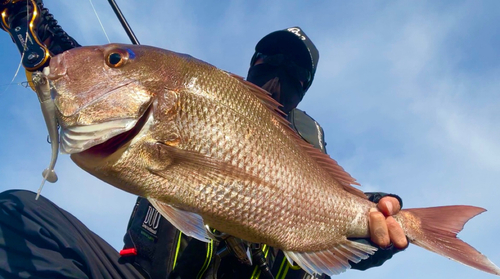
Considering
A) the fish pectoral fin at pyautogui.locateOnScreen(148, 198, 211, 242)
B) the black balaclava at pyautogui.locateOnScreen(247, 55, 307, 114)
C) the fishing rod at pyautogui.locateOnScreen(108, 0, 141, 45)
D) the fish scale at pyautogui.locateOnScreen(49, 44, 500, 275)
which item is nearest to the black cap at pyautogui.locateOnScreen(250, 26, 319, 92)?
the black balaclava at pyautogui.locateOnScreen(247, 55, 307, 114)

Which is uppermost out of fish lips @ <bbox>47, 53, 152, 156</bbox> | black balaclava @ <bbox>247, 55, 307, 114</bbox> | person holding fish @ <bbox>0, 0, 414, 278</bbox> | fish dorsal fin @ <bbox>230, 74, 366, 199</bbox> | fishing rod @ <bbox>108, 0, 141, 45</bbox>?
fishing rod @ <bbox>108, 0, 141, 45</bbox>

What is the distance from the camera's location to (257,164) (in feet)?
5.35

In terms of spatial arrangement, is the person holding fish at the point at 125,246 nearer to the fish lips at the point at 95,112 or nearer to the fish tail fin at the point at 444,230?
the fish tail fin at the point at 444,230

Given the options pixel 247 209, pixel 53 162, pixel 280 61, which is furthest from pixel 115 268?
pixel 280 61

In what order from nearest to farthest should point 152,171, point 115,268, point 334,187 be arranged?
1. point 152,171
2. point 334,187
3. point 115,268

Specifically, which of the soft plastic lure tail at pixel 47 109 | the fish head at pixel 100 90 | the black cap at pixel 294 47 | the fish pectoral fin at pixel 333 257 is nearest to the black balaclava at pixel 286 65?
the black cap at pixel 294 47

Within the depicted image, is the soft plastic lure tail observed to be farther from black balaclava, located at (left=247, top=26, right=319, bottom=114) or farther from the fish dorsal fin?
black balaclava, located at (left=247, top=26, right=319, bottom=114)

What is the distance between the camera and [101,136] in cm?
139

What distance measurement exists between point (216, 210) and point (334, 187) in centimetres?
81

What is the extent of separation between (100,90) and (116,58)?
208 mm

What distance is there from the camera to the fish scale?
4.70ft

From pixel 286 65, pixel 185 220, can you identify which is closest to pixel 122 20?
pixel 286 65

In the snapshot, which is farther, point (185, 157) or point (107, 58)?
point (107, 58)

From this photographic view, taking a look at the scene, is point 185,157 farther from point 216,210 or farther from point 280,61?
point 280,61
